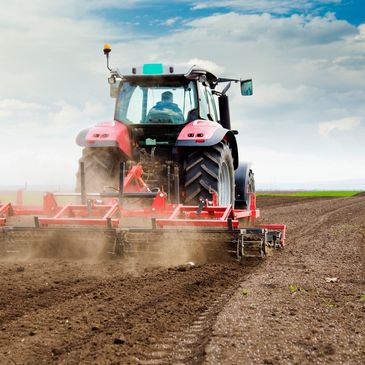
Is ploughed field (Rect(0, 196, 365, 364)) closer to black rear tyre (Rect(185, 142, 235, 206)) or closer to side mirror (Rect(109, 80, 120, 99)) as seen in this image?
black rear tyre (Rect(185, 142, 235, 206))

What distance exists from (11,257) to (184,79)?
12.0 feet

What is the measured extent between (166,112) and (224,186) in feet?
4.69

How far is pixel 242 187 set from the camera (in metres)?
10.6

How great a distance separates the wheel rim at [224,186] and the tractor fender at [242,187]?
117cm

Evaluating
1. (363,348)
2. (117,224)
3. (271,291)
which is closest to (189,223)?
(117,224)

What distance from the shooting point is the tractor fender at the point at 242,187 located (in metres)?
10.6

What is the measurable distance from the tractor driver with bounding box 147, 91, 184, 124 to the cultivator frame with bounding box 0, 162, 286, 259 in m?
1.05

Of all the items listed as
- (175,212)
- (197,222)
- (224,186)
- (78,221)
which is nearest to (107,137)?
(78,221)

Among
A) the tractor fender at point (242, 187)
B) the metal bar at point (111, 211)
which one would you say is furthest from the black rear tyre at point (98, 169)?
the tractor fender at point (242, 187)

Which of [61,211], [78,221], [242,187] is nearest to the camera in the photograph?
[78,221]

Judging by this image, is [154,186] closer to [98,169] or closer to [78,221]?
[98,169]

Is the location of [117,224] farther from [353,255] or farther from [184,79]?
[353,255]

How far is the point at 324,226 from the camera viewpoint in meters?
13.9

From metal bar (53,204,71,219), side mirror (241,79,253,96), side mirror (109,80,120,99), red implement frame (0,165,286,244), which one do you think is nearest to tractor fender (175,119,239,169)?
red implement frame (0,165,286,244)
